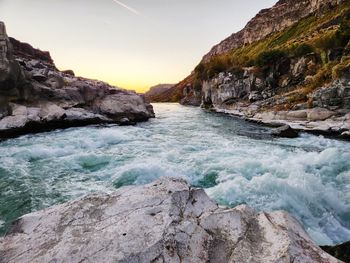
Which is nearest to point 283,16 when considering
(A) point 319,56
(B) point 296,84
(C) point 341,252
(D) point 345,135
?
(A) point 319,56

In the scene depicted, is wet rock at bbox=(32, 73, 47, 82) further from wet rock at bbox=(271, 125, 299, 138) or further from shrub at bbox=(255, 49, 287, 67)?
shrub at bbox=(255, 49, 287, 67)

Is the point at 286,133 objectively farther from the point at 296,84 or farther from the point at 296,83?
the point at 296,83

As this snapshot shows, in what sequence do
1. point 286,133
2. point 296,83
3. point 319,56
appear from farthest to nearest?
point 319,56
point 296,83
point 286,133

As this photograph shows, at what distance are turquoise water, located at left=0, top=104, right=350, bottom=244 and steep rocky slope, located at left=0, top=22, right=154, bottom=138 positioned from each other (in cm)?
602

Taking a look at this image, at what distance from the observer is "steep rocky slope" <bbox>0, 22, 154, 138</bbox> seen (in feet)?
106

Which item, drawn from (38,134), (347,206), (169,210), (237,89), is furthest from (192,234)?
(237,89)

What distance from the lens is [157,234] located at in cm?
517

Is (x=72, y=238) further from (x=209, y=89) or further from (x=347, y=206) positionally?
(x=209, y=89)

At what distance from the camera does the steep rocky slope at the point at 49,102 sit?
32.3 meters

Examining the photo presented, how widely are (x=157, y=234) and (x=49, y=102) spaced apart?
37.1 metres

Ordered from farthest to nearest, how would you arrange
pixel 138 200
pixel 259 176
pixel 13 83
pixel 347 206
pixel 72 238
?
pixel 13 83 → pixel 259 176 → pixel 347 206 → pixel 138 200 → pixel 72 238

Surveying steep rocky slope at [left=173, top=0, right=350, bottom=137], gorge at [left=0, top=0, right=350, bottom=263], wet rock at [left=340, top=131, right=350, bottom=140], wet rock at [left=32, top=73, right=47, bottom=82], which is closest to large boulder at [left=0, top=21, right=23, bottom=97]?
gorge at [left=0, top=0, right=350, bottom=263]

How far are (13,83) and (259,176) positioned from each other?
1254 inches

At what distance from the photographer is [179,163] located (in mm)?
18484
